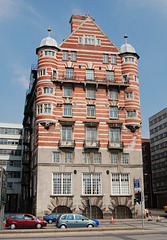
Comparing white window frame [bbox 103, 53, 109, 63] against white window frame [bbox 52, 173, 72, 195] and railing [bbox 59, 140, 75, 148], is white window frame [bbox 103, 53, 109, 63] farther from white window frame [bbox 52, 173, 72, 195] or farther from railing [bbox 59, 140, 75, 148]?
white window frame [bbox 52, 173, 72, 195]

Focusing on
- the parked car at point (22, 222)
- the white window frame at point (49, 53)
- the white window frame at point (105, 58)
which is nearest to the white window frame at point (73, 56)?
the white window frame at point (49, 53)

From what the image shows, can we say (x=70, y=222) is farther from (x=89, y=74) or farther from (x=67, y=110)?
(x=89, y=74)

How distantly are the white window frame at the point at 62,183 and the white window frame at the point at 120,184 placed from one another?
7.02 m

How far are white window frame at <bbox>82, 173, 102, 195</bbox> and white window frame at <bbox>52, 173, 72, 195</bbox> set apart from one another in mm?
2250

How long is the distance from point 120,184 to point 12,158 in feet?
156

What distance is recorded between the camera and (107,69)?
52.5m

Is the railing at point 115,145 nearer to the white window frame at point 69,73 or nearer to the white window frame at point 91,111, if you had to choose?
the white window frame at point 91,111

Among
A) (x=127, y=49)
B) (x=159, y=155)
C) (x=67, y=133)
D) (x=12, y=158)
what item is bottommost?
(x=12, y=158)

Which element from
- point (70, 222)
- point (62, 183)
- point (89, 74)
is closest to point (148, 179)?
point (89, 74)

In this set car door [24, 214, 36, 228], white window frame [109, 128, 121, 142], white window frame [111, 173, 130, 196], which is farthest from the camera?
white window frame [109, 128, 121, 142]

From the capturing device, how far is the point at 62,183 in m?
45.4

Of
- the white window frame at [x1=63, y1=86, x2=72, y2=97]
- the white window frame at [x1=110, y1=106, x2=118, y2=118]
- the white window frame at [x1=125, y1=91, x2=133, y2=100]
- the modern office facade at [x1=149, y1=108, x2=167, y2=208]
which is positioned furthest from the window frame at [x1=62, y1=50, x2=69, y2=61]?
the modern office facade at [x1=149, y1=108, x2=167, y2=208]

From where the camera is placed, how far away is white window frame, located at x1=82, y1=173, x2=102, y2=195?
151 ft

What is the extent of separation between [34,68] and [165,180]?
47.4 meters
